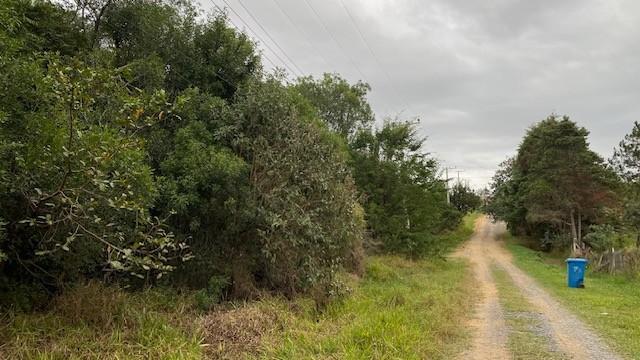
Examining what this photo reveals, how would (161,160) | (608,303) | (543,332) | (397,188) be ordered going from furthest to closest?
(397,188)
(608,303)
(161,160)
(543,332)

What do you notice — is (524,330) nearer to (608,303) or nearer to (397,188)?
(608,303)

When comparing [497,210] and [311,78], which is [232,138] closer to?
[311,78]

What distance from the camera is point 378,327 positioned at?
7949 millimetres

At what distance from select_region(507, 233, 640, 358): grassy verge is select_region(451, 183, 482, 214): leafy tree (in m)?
45.2

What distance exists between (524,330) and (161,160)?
7.89 m

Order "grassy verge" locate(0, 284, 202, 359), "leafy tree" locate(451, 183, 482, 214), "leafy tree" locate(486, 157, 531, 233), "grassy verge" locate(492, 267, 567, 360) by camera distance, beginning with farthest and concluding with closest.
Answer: "leafy tree" locate(451, 183, 482, 214) < "leafy tree" locate(486, 157, 531, 233) < "grassy verge" locate(492, 267, 567, 360) < "grassy verge" locate(0, 284, 202, 359)

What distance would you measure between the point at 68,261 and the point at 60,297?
2.61 feet

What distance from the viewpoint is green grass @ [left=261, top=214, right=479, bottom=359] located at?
23.4ft

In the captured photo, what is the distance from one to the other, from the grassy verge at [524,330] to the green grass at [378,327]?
87cm

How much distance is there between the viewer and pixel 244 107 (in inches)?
460

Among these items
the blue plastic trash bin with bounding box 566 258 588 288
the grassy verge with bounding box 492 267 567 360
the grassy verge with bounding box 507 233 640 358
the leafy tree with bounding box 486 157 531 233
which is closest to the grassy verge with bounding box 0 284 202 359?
the grassy verge with bounding box 492 267 567 360

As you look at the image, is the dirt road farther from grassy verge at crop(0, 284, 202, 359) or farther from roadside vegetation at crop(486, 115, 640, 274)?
roadside vegetation at crop(486, 115, 640, 274)

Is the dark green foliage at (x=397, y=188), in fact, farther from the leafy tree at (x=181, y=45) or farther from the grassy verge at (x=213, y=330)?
the grassy verge at (x=213, y=330)

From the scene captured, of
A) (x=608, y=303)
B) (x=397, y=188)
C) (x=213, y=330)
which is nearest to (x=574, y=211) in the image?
(x=397, y=188)
